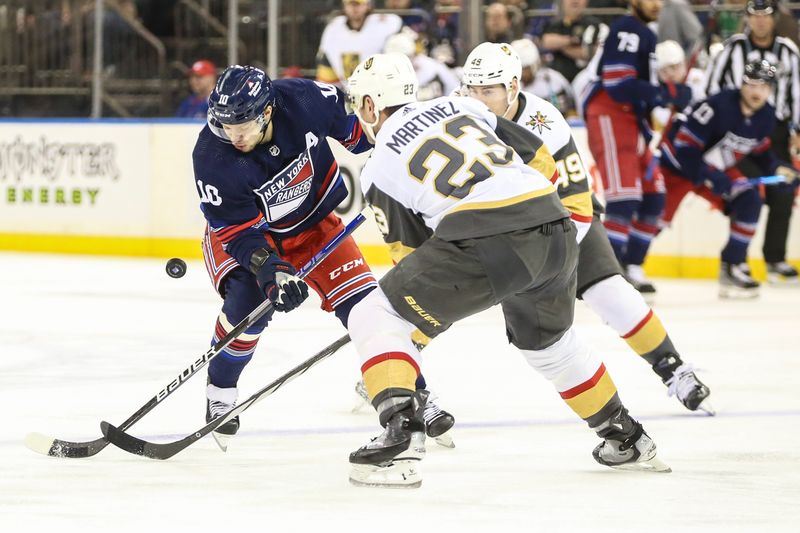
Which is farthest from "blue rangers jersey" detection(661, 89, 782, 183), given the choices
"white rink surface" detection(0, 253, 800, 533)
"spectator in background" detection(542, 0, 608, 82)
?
"spectator in background" detection(542, 0, 608, 82)

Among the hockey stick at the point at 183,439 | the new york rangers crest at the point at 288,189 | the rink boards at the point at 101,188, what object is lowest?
the rink boards at the point at 101,188

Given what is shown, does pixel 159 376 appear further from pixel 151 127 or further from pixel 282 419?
pixel 151 127

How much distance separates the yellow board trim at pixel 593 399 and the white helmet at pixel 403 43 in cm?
541

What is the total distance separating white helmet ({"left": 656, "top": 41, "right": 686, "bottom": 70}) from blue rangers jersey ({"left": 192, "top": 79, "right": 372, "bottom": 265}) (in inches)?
165

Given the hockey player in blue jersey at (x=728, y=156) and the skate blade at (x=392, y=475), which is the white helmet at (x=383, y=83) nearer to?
the skate blade at (x=392, y=475)

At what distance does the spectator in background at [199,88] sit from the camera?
390 inches

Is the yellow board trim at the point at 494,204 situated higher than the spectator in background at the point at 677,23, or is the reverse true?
the yellow board trim at the point at 494,204

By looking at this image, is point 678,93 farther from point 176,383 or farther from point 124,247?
point 176,383

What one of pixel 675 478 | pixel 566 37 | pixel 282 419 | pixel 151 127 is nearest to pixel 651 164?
pixel 566 37

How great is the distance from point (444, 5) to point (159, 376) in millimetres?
5193

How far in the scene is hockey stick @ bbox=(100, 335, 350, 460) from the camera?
3.71 metres

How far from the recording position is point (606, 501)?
324cm

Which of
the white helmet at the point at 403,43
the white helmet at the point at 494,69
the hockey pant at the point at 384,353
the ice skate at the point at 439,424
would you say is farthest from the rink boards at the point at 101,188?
the hockey pant at the point at 384,353

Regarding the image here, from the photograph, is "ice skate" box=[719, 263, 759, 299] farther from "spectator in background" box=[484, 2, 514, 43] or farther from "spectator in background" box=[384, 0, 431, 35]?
"spectator in background" box=[384, 0, 431, 35]
